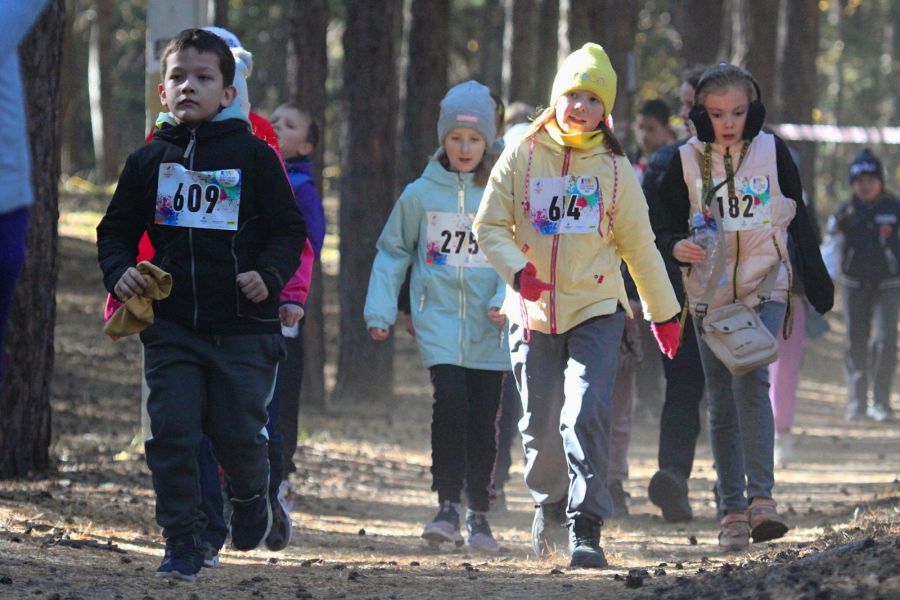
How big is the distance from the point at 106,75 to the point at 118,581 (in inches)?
1100

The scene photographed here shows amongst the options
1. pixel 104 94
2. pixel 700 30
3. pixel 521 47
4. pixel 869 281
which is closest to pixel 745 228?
pixel 869 281

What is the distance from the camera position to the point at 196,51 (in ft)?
19.7

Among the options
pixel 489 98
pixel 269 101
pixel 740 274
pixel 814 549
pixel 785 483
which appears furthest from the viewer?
pixel 269 101

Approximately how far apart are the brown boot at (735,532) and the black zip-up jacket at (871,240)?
838 centimetres

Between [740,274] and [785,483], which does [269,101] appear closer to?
[785,483]

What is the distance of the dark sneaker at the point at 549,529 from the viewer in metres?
7.25

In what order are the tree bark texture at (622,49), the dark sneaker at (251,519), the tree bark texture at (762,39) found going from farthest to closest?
the tree bark texture at (762,39) → the tree bark texture at (622,49) → the dark sneaker at (251,519)

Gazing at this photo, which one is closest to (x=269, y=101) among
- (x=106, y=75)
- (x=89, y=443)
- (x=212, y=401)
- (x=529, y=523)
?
(x=106, y=75)

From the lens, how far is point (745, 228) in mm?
7344

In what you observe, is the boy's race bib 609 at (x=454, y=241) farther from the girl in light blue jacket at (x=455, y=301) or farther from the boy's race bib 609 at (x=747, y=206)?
the boy's race bib 609 at (x=747, y=206)

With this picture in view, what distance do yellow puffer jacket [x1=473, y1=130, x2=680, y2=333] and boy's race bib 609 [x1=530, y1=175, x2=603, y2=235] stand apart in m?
0.03

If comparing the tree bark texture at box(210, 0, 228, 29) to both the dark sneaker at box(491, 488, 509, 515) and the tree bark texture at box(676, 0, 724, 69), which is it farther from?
the dark sneaker at box(491, 488, 509, 515)

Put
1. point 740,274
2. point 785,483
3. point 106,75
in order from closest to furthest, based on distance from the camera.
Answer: point 740,274
point 785,483
point 106,75

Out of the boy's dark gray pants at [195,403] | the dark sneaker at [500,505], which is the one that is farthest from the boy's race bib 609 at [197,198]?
the dark sneaker at [500,505]
